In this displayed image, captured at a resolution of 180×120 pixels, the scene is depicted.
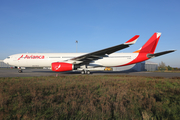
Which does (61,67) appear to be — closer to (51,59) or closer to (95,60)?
(51,59)

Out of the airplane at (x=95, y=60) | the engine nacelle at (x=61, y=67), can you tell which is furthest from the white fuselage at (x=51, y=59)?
the engine nacelle at (x=61, y=67)

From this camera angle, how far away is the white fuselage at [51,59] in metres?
19.1

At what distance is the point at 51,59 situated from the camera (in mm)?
19297

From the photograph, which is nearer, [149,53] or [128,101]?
[128,101]

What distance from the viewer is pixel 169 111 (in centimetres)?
346

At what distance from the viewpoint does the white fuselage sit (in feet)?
62.6

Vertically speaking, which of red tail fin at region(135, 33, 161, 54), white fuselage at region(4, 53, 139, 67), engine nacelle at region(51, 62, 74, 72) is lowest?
engine nacelle at region(51, 62, 74, 72)

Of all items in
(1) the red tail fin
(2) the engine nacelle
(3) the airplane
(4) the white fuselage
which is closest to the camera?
(2) the engine nacelle

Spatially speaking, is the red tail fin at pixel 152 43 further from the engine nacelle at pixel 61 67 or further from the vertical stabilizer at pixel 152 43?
the engine nacelle at pixel 61 67

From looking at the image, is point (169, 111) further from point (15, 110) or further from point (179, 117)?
point (15, 110)

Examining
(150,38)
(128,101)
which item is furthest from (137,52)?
(128,101)

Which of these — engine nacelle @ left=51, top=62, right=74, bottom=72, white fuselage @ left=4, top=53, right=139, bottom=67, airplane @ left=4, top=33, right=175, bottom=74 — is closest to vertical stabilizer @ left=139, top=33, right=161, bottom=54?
airplane @ left=4, top=33, right=175, bottom=74

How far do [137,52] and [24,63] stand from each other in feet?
62.3

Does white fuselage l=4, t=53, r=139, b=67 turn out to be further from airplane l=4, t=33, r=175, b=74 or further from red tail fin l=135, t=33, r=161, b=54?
red tail fin l=135, t=33, r=161, b=54
